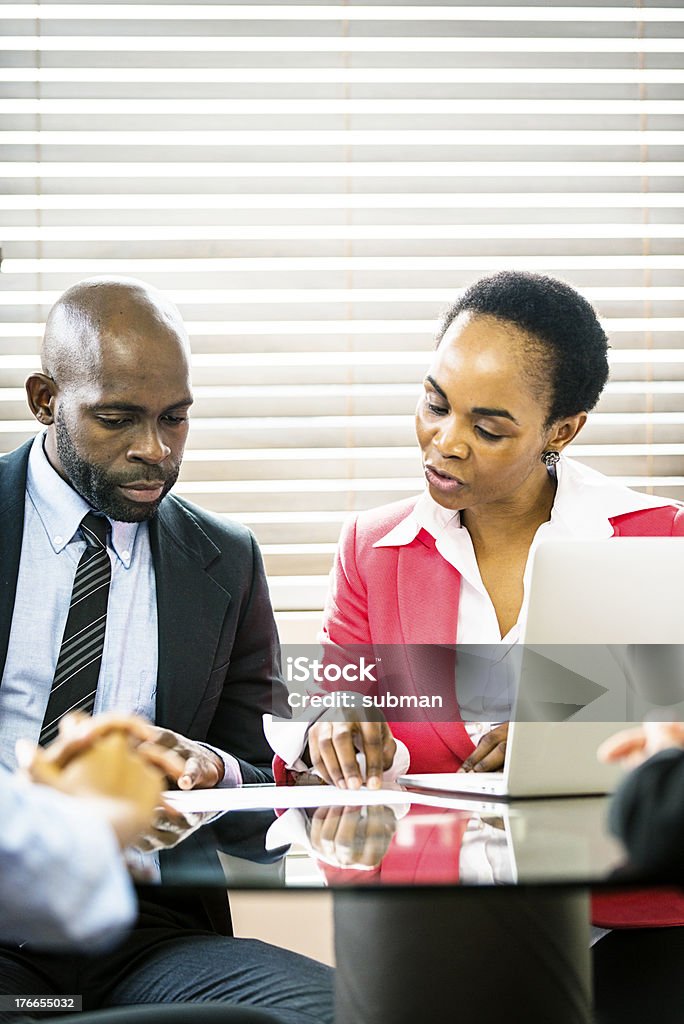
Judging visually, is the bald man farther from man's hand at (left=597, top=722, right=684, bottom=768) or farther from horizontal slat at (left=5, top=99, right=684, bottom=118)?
horizontal slat at (left=5, top=99, right=684, bottom=118)

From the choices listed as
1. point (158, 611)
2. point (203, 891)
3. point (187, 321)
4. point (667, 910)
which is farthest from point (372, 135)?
point (203, 891)

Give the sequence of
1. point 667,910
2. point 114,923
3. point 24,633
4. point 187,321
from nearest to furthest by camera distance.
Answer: point 114,923 < point 667,910 < point 24,633 < point 187,321

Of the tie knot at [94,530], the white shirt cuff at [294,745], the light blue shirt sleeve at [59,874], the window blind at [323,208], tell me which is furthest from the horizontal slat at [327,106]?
the light blue shirt sleeve at [59,874]

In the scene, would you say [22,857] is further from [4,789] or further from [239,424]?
[239,424]

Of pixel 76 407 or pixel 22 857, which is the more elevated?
pixel 76 407

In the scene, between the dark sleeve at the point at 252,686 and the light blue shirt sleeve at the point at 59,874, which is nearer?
the light blue shirt sleeve at the point at 59,874

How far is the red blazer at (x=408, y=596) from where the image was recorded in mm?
1721

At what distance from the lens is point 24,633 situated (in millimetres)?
1731

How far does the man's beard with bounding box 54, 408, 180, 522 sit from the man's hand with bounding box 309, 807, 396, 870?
70 cm

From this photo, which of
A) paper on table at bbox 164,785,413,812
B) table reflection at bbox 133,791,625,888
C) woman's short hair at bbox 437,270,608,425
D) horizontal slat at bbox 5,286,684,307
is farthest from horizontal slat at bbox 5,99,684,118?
table reflection at bbox 133,791,625,888

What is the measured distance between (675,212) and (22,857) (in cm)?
227

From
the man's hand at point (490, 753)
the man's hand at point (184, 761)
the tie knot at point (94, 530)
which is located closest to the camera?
the man's hand at point (184, 761)

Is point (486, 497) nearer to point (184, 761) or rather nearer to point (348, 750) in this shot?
point (348, 750)

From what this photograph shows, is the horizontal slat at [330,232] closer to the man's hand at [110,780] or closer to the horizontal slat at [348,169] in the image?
the horizontal slat at [348,169]
